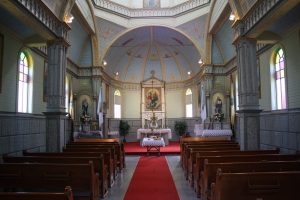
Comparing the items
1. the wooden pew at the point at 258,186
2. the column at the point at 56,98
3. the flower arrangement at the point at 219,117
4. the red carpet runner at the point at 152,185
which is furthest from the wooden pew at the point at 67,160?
the flower arrangement at the point at 219,117

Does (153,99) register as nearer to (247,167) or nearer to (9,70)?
(9,70)

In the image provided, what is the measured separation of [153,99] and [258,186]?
21.8 m

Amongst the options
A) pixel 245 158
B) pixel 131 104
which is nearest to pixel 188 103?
pixel 131 104

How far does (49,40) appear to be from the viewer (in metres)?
10.5

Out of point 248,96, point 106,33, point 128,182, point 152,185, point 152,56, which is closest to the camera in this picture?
point 152,185

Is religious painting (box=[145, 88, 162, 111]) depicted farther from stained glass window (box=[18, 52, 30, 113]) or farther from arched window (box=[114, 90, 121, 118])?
stained glass window (box=[18, 52, 30, 113])

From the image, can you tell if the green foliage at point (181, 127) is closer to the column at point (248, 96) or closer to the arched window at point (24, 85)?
the column at point (248, 96)

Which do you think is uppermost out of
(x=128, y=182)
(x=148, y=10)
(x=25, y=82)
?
(x=148, y=10)

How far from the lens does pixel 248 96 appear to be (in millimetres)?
9914

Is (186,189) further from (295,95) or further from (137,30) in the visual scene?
(137,30)

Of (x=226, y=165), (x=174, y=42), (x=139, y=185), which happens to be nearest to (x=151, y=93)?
(x=174, y=42)

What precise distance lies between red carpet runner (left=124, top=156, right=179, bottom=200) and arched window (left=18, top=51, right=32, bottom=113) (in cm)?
544

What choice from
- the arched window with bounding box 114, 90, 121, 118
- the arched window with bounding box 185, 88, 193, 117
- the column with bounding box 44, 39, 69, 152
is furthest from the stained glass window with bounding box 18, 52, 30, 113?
the arched window with bounding box 185, 88, 193, 117

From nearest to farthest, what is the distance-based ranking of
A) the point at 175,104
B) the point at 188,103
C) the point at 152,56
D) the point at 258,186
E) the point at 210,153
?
the point at 258,186, the point at 210,153, the point at 188,103, the point at 152,56, the point at 175,104
